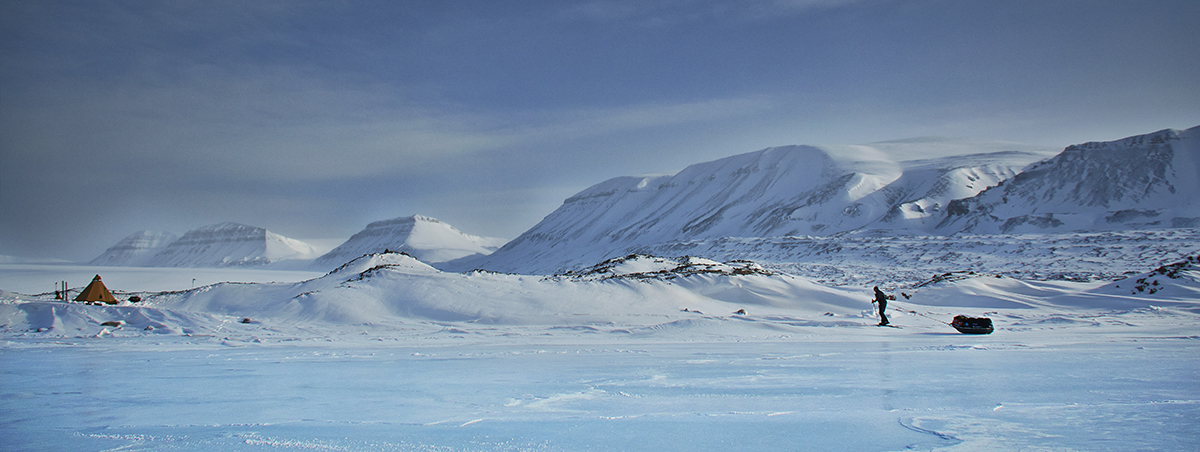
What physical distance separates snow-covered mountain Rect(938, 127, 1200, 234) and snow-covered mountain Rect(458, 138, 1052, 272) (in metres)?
6.55

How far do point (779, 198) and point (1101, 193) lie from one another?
38.7m

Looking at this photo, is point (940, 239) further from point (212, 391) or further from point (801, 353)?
point (212, 391)

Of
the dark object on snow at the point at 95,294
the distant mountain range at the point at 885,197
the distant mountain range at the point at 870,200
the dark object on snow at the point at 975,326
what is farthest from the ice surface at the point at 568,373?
the distant mountain range at the point at 885,197

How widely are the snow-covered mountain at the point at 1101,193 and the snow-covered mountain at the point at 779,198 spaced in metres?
6.55

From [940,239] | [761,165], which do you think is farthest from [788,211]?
[940,239]

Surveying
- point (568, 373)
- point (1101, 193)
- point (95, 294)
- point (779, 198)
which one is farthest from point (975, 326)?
point (779, 198)

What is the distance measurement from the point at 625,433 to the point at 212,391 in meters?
4.87

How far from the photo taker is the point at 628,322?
1573cm

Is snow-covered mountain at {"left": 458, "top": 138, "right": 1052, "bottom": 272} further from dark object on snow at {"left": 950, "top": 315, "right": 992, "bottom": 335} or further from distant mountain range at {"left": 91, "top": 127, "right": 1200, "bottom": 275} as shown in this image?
dark object on snow at {"left": 950, "top": 315, "right": 992, "bottom": 335}

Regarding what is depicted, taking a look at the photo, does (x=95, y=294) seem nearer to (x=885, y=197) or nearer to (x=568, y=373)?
(x=568, y=373)

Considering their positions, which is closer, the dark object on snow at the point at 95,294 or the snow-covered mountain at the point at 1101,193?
the dark object on snow at the point at 95,294

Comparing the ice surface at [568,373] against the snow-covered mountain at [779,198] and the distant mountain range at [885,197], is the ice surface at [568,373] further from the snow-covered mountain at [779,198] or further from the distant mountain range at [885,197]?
the snow-covered mountain at [779,198]

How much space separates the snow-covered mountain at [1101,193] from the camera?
203ft

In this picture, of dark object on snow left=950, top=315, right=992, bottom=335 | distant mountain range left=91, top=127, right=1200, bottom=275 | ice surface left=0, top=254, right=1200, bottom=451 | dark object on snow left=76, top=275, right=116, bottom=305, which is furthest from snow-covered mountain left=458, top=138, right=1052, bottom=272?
dark object on snow left=76, top=275, right=116, bottom=305
